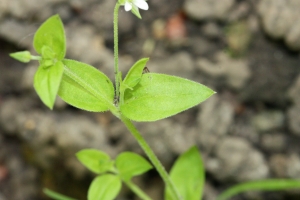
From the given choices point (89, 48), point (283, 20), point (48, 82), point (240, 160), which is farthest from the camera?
point (89, 48)

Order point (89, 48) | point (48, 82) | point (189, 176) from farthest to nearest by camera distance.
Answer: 1. point (89, 48)
2. point (189, 176)
3. point (48, 82)

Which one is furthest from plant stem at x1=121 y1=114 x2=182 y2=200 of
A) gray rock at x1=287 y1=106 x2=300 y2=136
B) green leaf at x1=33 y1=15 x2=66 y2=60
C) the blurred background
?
gray rock at x1=287 y1=106 x2=300 y2=136

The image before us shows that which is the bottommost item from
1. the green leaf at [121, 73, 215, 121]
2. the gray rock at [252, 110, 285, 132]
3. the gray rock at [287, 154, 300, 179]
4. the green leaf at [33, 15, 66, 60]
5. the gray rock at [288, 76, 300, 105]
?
the gray rock at [287, 154, 300, 179]

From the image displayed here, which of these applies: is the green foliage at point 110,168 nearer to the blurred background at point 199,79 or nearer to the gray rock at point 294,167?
the blurred background at point 199,79

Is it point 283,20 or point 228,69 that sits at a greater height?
point 283,20

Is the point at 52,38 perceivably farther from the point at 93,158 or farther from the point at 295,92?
the point at 295,92

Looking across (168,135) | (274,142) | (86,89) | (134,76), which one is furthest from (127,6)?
(274,142)

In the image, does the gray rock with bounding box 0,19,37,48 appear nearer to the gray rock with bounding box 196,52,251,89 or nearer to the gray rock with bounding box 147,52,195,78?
the gray rock with bounding box 147,52,195,78

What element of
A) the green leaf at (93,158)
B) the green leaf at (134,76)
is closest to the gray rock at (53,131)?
the green leaf at (93,158)
